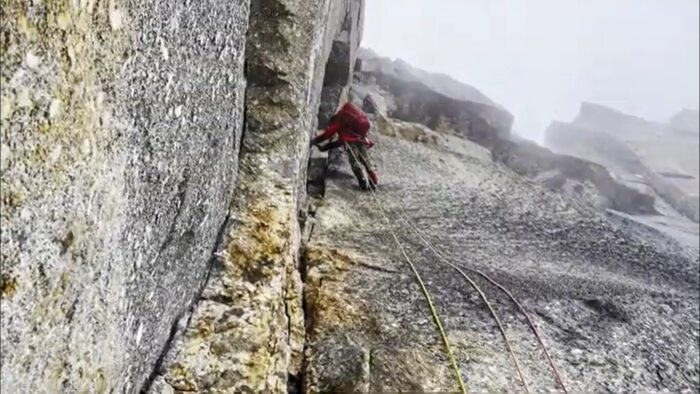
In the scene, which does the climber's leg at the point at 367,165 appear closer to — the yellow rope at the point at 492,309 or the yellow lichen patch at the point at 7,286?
the yellow rope at the point at 492,309

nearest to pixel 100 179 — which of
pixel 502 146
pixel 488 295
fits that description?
pixel 488 295

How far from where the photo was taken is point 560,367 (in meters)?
4.68

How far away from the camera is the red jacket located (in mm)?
7762

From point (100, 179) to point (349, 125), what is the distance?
228 inches

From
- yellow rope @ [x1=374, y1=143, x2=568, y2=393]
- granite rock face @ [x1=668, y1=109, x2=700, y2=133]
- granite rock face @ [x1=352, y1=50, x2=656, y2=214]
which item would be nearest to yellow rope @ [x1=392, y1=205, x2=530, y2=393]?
yellow rope @ [x1=374, y1=143, x2=568, y2=393]

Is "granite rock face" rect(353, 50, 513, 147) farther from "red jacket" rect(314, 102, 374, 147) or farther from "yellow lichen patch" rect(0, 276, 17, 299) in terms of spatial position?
"yellow lichen patch" rect(0, 276, 17, 299)

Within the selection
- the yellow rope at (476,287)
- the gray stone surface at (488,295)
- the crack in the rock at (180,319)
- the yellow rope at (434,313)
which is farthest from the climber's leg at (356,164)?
the crack in the rock at (180,319)

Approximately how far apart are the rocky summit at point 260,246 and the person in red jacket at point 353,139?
0.19 metres

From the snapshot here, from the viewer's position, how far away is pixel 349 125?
7.89 metres

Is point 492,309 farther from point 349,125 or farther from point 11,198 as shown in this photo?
point 11,198

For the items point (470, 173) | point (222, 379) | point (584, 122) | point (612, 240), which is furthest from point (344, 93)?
point (584, 122)

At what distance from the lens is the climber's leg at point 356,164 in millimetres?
7516

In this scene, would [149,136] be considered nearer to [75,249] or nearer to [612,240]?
[75,249]

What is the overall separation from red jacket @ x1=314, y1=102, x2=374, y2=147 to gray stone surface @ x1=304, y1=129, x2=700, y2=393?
37 centimetres
